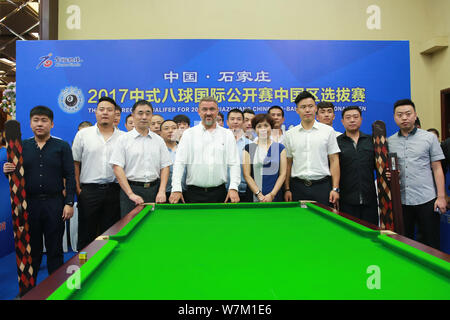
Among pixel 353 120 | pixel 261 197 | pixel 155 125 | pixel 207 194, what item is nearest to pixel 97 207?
pixel 207 194

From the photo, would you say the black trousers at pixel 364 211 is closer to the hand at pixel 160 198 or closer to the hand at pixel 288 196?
the hand at pixel 288 196

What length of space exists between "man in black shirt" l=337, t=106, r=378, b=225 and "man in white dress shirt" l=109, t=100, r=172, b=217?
1.61m

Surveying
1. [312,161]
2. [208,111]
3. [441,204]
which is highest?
[208,111]

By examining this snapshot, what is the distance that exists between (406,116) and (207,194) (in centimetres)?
181

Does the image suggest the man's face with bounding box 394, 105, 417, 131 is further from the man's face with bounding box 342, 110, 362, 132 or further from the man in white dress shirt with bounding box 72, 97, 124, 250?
the man in white dress shirt with bounding box 72, 97, 124, 250

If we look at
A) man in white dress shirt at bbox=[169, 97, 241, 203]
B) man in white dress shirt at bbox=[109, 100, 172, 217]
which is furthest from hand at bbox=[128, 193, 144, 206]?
man in white dress shirt at bbox=[169, 97, 241, 203]

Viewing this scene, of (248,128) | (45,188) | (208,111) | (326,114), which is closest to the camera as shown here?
(45,188)

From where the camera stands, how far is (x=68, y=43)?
15.5 ft

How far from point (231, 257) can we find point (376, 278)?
20.0 inches

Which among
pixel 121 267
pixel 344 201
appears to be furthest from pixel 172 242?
pixel 344 201

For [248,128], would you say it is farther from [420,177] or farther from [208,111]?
[420,177]

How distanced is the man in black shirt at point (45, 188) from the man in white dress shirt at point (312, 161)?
1.93 metres

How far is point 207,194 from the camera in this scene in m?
2.88

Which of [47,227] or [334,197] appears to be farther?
[334,197]
